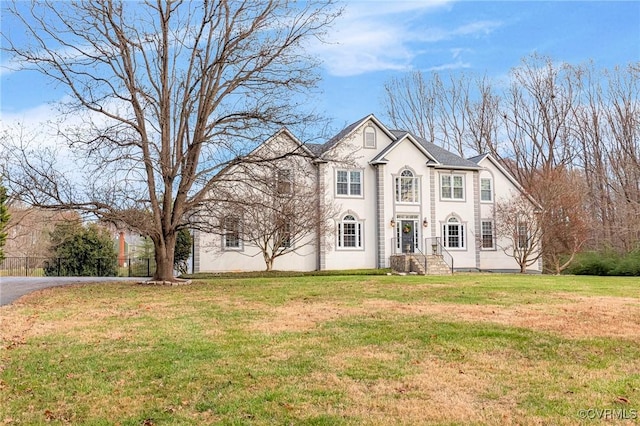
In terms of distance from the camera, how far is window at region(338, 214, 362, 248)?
28.6 meters

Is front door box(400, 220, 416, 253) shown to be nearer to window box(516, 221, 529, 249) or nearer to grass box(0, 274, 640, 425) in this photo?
window box(516, 221, 529, 249)

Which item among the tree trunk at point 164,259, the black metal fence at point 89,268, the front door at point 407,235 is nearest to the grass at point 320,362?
the tree trunk at point 164,259

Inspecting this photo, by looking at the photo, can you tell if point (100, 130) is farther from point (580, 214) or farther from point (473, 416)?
point (580, 214)

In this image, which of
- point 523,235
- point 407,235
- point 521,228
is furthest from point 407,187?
point 523,235

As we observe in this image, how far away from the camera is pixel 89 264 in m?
28.5

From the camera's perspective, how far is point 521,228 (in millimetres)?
29594

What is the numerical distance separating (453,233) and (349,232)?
6.31m

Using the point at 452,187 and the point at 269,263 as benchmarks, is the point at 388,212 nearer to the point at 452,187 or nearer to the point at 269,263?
the point at 452,187

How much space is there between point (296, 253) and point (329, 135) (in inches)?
454

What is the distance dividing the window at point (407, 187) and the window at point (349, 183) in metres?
2.19

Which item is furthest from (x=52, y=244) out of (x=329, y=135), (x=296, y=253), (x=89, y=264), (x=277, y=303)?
(x=277, y=303)

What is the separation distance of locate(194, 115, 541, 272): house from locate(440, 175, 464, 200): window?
0.19ft

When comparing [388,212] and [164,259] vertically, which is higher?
[388,212]

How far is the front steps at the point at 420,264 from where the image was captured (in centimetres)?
2609
